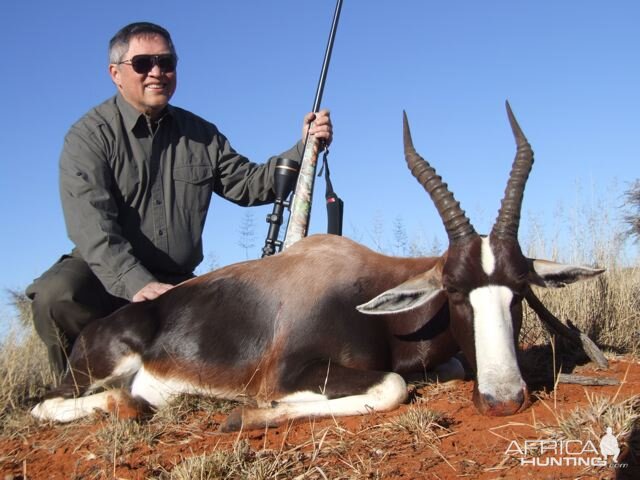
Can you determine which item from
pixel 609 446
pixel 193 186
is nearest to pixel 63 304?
pixel 193 186

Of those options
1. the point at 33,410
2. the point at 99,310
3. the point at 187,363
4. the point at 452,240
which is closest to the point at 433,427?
the point at 452,240

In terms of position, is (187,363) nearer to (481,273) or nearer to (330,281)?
(330,281)

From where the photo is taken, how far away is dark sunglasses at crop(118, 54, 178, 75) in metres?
5.73

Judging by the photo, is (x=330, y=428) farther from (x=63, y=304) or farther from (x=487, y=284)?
(x=63, y=304)

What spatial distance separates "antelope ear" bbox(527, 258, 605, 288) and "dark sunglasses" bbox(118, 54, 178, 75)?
3.76 metres

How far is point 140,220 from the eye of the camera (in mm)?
5656

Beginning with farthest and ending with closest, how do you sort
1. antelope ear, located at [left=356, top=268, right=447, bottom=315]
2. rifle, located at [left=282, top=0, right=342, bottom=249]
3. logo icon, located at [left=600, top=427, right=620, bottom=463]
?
rifle, located at [left=282, top=0, right=342, bottom=249] < antelope ear, located at [left=356, top=268, right=447, bottom=315] < logo icon, located at [left=600, top=427, right=620, bottom=463]

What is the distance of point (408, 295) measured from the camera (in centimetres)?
407

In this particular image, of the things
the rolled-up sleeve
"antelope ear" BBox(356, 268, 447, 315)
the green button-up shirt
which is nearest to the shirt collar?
the green button-up shirt

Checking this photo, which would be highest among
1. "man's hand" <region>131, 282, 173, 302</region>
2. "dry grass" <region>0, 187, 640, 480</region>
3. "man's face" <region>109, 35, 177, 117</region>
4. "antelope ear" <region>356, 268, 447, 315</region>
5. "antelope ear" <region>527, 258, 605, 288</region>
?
"man's face" <region>109, 35, 177, 117</region>

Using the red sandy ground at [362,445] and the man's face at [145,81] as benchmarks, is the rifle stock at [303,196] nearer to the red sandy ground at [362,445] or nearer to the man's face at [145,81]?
the man's face at [145,81]

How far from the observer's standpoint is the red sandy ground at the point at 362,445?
2.74 m

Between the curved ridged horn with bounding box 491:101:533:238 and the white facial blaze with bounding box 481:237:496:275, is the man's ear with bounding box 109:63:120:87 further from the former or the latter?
the white facial blaze with bounding box 481:237:496:275

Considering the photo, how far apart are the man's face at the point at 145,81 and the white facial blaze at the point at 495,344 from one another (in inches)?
140
